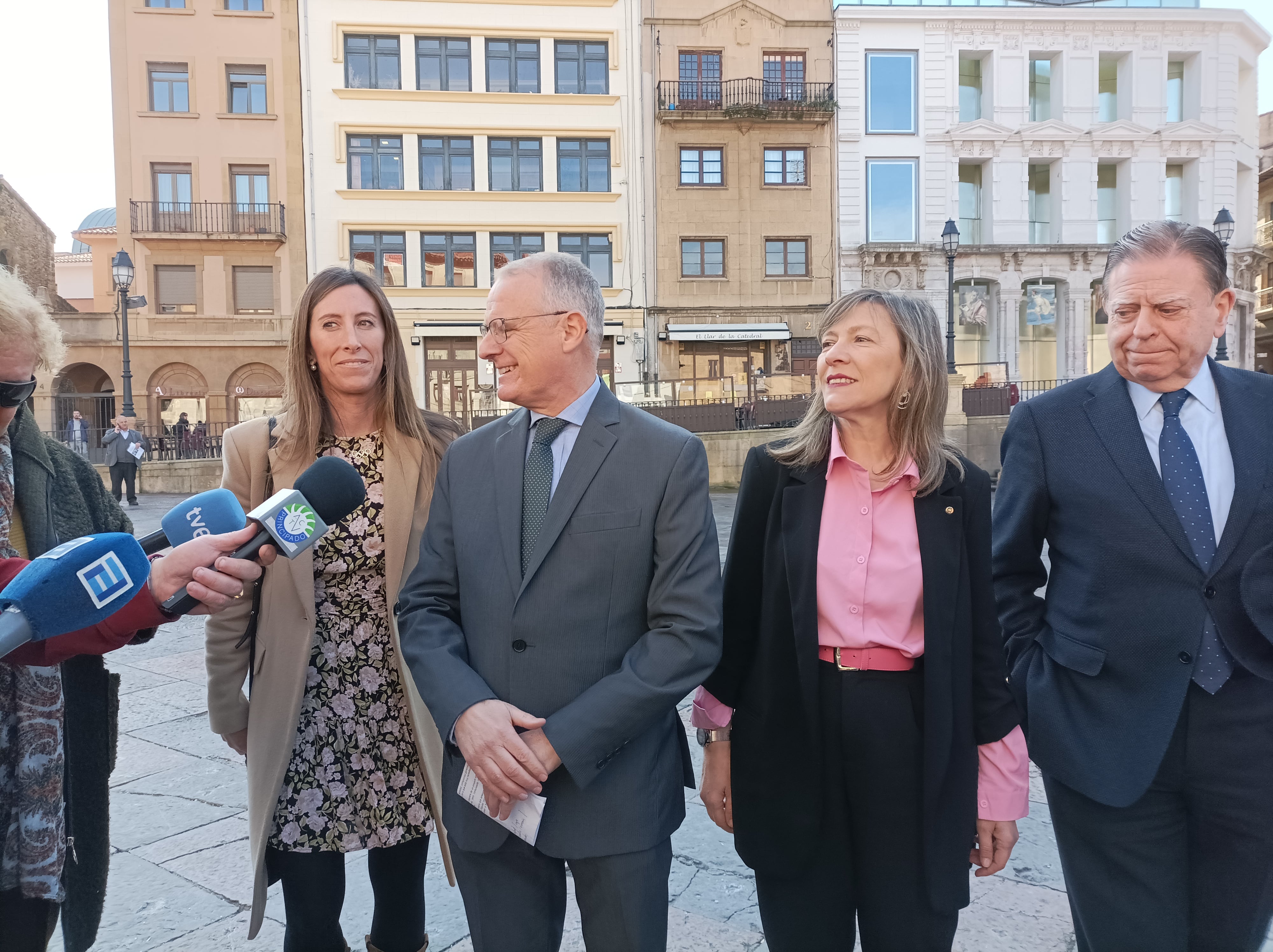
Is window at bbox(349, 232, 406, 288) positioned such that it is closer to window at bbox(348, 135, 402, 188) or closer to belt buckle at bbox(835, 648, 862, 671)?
window at bbox(348, 135, 402, 188)

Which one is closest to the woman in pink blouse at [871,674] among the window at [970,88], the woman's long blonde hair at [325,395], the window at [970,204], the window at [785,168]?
the woman's long blonde hair at [325,395]

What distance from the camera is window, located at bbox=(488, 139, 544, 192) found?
27.5 meters

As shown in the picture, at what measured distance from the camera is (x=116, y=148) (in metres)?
26.5

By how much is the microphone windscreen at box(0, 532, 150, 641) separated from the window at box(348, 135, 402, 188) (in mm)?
28177

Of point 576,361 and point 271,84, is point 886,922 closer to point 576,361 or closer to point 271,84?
point 576,361

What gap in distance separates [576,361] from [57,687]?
4.74 feet

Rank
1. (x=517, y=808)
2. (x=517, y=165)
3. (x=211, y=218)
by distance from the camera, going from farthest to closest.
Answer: (x=517, y=165), (x=211, y=218), (x=517, y=808)

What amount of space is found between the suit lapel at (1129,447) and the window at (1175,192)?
33976 millimetres

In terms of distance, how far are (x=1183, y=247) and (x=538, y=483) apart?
173 cm

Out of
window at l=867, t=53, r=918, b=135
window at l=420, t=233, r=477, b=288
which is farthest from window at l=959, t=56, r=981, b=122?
window at l=420, t=233, r=477, b=288

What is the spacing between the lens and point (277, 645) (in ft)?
7.66

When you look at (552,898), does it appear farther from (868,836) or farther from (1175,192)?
(1175,192)

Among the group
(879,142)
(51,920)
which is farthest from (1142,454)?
(879,142)

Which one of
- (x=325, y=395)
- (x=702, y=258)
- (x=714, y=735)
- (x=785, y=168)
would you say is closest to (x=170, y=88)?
(x=702, y=258)
